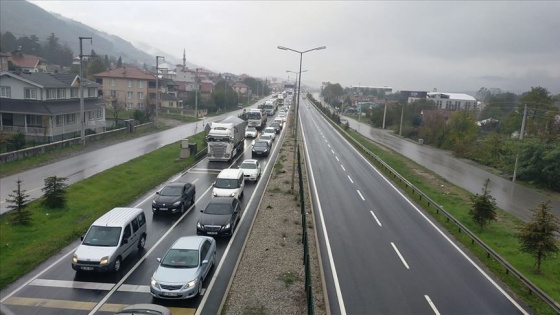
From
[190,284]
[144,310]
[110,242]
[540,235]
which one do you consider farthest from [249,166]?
[144,310]

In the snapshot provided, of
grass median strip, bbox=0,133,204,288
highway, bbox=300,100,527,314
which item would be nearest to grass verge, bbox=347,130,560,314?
highway, bbox=300,100,527,314

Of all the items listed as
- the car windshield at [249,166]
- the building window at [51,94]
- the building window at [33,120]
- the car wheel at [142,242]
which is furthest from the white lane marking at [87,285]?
the building window at [51,94]

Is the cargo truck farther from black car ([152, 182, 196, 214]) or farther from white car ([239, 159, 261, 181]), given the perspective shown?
black car ([152, 182, 196, 214])

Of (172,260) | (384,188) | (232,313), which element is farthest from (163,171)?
(232,313)

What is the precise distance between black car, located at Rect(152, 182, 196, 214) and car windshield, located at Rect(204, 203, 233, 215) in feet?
9.17

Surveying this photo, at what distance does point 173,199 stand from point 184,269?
909 cm

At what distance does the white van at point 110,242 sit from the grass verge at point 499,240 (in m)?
14.2

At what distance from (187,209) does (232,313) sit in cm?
1202

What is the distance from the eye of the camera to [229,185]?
2597cm

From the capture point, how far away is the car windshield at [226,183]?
25.9m

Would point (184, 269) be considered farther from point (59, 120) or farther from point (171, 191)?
point (59, 120)

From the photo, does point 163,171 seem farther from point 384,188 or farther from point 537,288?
point 537,288

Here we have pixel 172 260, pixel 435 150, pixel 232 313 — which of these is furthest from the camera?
pixel 435 150

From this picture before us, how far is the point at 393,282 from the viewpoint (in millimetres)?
15375
